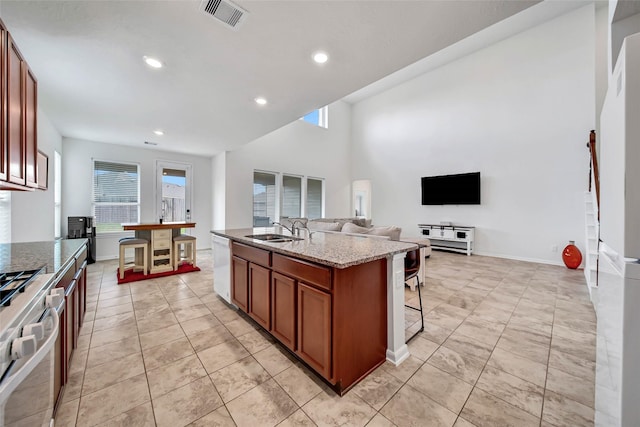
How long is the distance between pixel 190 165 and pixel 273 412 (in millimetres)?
6246

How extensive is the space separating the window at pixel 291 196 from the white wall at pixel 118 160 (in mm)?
2050

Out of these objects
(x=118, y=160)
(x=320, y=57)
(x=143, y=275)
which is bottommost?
(x=143, y=275)

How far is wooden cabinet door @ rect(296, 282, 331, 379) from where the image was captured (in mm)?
1528

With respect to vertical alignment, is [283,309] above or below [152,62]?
below

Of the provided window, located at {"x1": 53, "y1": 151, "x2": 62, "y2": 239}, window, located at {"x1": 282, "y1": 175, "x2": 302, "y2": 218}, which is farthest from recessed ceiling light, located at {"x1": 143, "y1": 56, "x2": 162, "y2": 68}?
window, located at {"x1": 282, "y1": 175, "x2": 302, "y2": 218}

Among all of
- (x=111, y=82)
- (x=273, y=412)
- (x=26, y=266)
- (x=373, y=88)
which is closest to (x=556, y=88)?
(x=373, y=88)

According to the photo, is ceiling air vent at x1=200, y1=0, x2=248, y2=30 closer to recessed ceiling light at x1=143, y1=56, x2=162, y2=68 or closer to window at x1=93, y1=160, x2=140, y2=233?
recessed ceiling light at x1=143, y1=56, x2=162, y2=68

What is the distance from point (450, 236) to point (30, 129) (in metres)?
6.94

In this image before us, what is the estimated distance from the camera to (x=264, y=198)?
6.87 metres

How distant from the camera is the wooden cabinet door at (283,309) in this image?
1.83 m

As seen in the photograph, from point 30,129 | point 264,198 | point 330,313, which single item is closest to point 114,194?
point 264,198

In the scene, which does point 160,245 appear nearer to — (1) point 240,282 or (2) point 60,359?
(1) point 240,282

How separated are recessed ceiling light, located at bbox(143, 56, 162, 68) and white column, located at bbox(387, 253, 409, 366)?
2.75 m

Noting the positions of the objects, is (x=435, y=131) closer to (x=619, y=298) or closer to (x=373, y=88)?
(x=373, y=88)
